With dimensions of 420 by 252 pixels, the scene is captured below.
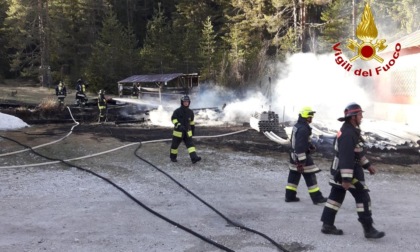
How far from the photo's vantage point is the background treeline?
2852 cm

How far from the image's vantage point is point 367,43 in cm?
2067

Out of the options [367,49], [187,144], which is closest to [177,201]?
[187,144]

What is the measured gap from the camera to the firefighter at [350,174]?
14.9ft

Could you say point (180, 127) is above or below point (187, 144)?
above

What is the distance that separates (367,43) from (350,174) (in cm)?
1828

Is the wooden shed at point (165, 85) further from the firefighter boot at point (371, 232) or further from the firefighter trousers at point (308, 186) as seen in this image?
the firefighter boot at point (371, 232)

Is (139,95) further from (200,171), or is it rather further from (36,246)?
(36,246)

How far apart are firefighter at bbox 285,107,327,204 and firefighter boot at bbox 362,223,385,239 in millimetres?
1415

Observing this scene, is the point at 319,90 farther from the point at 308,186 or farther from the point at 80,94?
the point at 308,186

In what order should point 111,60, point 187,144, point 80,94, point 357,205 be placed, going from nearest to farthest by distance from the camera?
point 357,205 → point 187,144 → point 80,94 → point 111,60

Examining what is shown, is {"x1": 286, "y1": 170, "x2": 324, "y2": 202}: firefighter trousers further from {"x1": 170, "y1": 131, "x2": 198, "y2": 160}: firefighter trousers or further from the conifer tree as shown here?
the conifer tree

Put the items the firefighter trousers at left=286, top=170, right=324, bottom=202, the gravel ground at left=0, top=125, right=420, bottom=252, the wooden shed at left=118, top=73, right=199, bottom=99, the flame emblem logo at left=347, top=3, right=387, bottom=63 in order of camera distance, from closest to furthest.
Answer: the gravel ground at left=0, top=125, right=420, bottom=252, the firefighter trousers at left=286, top=170, right=324, bottom=202, the flame emblem logo at left=347, top=3, right=387, bottom=63, the wooden shed at left=118, top=73, right=199, bottom=99

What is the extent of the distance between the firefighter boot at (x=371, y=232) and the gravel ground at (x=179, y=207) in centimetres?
7

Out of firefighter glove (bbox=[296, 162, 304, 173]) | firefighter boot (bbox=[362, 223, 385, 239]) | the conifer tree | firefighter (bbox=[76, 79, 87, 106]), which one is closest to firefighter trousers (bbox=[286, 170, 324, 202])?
firefighter glove (bbox=[296, 162, 304, 173])
